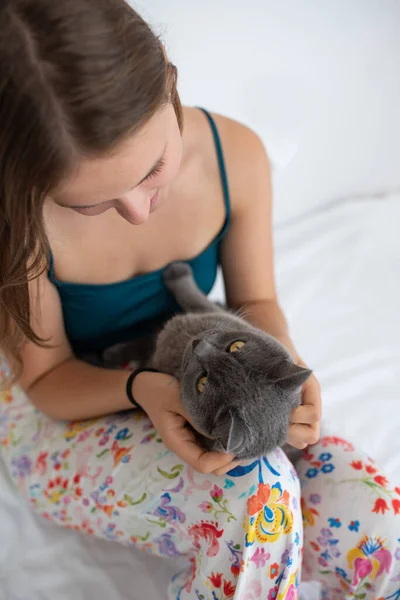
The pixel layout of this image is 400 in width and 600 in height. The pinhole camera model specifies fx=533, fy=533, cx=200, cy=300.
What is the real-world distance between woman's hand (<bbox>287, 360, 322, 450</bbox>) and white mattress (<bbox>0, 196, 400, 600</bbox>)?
0.28 m

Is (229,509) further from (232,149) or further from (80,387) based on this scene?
(232,149)

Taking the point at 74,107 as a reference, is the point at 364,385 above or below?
below

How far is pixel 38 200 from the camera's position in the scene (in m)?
0.65

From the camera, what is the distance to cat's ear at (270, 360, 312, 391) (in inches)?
29.1

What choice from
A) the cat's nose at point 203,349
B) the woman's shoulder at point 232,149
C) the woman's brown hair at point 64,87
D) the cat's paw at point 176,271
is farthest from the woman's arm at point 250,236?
the woman's brown hair at point 64,87

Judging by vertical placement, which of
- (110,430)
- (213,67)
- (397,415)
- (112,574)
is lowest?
Result: (112,574)

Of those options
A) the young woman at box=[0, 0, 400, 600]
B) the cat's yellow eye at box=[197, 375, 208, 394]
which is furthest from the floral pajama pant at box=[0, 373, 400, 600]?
the cat's yellow eye at box=[197, 375, 208, 394]

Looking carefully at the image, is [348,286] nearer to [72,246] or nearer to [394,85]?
[394,85]

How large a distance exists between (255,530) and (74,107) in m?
0.60

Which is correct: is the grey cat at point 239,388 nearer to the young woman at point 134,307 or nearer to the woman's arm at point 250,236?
the young woman at point 134,307

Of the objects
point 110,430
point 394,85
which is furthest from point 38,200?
point 394,85

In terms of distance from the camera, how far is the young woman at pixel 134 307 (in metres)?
0.57

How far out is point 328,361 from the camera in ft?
4.12

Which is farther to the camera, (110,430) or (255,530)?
(110,430)
